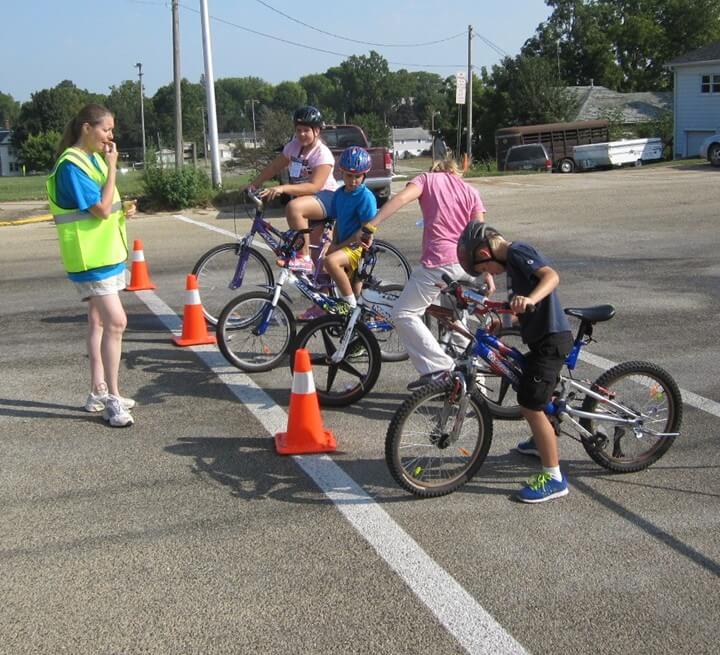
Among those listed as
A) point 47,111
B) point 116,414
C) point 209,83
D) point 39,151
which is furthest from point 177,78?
point 47,111

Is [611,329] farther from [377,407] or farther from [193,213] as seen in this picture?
[193,213]

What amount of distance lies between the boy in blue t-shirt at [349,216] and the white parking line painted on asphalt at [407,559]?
1.16 metres

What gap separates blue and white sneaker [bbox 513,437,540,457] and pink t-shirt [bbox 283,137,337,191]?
3.57 m

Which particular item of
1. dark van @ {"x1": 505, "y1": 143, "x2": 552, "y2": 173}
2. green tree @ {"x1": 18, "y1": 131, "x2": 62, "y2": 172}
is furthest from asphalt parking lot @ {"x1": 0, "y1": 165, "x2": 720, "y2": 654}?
green tree @ {"x1": 18, "y1": 131, "x2": 62, "y2": 172}

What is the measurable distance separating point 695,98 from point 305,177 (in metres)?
43.6

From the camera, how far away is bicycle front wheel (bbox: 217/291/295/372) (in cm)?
735

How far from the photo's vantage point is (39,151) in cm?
12206

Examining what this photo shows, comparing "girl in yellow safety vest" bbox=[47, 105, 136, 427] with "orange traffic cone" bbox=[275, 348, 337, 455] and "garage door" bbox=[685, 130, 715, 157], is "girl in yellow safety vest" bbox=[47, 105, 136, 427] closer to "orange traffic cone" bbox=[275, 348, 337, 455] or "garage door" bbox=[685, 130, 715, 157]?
"orange traffic cone" bbox=[275, 348, 337, 455]

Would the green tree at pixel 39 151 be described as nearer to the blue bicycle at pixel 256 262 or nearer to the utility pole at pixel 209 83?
the utility pole at pixel 209 83

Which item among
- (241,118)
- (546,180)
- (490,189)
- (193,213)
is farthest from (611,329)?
(241,118)

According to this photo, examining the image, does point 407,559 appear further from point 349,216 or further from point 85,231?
point 349,216

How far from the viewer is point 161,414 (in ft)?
21.6

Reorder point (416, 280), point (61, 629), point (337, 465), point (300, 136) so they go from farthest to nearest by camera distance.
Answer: point (300, 136) < point (416, 280) < point (337, 465) < point (61, 629)

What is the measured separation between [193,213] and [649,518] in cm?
1718
